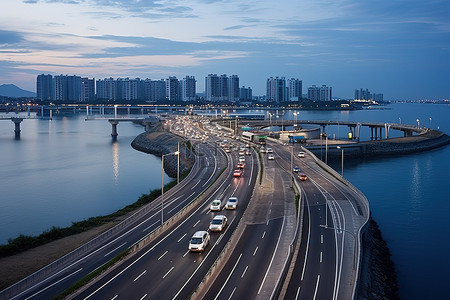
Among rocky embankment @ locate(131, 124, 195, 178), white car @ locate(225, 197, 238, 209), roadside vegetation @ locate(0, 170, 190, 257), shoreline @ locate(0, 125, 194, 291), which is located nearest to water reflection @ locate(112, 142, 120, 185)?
rocky embankment @ locate(131, 124, 195, 178)

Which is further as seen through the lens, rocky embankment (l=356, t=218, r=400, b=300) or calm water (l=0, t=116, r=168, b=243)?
calm water (l=0, t=116, r=168, b=243)

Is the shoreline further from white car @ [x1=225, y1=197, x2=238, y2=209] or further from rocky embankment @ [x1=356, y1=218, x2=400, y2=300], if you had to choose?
rocky embankment @ [x1=356, y1=218, x2=400, y2=300]

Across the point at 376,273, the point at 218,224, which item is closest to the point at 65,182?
the point at 218,224

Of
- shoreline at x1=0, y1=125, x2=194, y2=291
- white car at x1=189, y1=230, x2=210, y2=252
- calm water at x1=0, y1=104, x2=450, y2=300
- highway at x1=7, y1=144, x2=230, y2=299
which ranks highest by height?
white car at x1=189, y1=230, x2=210, y2=252

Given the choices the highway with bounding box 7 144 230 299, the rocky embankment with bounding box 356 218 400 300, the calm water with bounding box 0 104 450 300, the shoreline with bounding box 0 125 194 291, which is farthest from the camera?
the calm water with bounding box 0 104 450 300

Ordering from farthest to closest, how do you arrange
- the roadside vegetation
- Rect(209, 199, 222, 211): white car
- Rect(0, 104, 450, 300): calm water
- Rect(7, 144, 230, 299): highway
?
Rect(209, 199, 222, 211): white car, Rect(0, 104, 450, 300): calm water, the roadside vegetation, Rect(7, 144, 230, 299): highway

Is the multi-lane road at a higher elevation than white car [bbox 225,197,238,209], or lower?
lower
